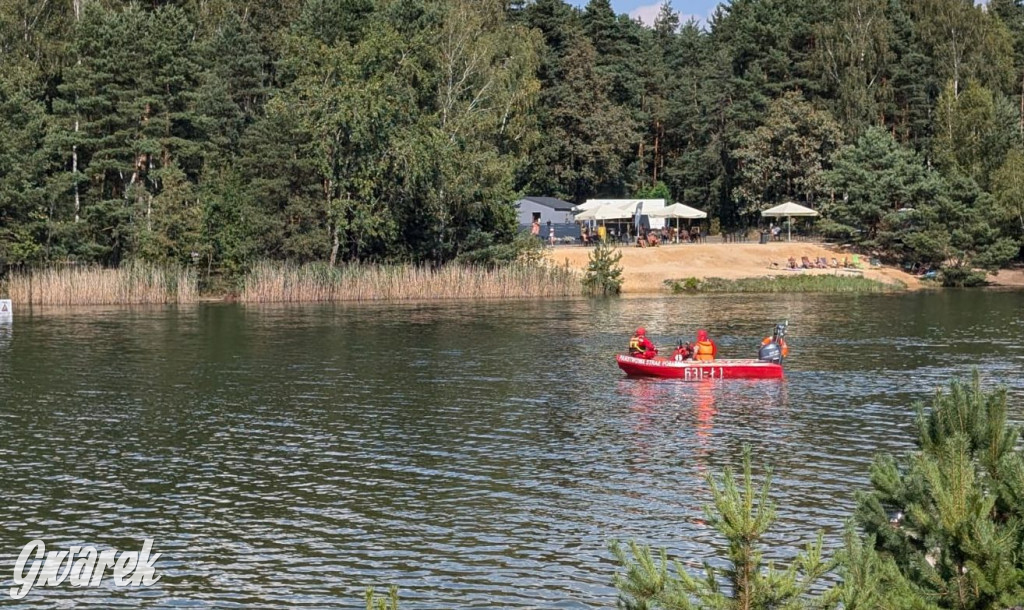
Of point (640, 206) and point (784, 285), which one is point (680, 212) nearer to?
point (640, 206)

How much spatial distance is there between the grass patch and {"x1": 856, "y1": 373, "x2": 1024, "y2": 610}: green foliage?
73804 millimetres

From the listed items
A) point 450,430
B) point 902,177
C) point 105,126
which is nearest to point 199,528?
point 450,430

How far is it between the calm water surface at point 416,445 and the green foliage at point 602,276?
20595 mm

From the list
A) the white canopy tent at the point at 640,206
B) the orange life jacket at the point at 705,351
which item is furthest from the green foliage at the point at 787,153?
the orange life jacket at the point at 705,351

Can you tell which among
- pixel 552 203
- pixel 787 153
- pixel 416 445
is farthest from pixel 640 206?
pixel 416 445

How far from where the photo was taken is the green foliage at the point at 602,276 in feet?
271

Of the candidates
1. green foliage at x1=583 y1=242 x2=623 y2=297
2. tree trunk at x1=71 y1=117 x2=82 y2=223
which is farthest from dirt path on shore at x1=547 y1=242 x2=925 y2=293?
tree trunk at x1=71 y1=117 x2=82 y2=223

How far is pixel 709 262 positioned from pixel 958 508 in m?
82.2

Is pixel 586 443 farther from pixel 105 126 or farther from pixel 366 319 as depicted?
pixel 105 126

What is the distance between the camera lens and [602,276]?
271 feet

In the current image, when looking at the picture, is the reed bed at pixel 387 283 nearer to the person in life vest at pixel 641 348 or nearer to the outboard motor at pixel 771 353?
the person in life vest at pixel 641 348

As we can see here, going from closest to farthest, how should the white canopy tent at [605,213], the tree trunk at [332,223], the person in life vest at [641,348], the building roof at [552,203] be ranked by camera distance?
the person in life vest at [641,348], the tree trunk at [332,223], the white canopy tent at [605,213], the building roof at [552,203]

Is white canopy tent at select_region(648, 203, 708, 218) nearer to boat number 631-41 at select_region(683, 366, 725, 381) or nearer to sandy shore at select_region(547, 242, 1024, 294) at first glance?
sandy shore at select_region(547, 242, 1024, 294)

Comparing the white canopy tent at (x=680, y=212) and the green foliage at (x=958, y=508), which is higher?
the white canopy tent at (x=680, y=212)
